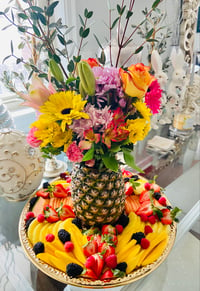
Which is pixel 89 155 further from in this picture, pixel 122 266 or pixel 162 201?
pixel 162 201

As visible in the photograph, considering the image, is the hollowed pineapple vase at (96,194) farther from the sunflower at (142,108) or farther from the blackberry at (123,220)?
the sunflower at (142,108)

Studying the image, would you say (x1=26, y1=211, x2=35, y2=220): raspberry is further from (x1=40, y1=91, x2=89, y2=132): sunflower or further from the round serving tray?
(x1=40, y1=91, x2=89, y2=132): sunflower

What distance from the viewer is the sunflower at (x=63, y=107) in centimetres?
40

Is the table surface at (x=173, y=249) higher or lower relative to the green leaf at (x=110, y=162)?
lower

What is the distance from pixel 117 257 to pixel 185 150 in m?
0.71

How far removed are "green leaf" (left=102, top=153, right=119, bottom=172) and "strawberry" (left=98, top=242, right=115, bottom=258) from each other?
181 millimetres

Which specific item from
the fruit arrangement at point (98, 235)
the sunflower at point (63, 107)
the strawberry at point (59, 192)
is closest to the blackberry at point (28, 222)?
the fruit arrangement at point (98, 235)

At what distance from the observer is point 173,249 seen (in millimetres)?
671

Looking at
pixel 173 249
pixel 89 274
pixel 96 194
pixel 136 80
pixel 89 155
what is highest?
pixel 136 80

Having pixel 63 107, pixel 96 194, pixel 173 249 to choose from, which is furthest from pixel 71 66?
pixel 173 249

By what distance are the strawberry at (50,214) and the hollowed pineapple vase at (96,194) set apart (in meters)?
0.07

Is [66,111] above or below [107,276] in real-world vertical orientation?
above

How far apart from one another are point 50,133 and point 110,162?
12 cm

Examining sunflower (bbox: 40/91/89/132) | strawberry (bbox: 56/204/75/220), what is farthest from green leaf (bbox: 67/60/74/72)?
strawberry (bbox: 56/204/75/220)
